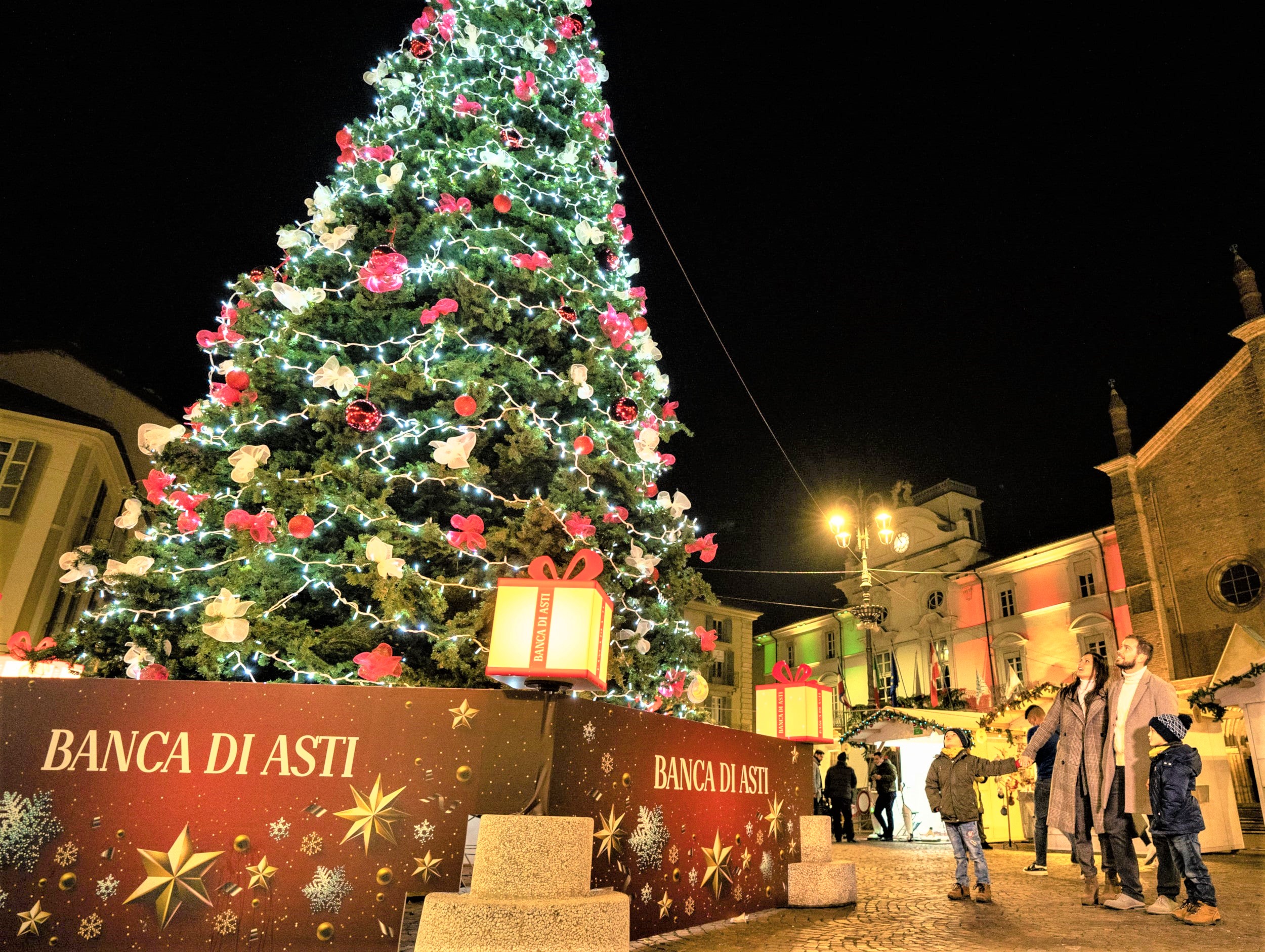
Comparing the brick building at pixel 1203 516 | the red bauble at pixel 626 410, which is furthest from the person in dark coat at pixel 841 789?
the brick building at pixel 1203 516

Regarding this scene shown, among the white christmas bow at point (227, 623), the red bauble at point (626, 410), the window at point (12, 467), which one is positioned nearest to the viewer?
the white christmas bow at point (227, 623)

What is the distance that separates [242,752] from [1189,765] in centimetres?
681

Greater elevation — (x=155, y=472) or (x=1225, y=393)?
(x=1225, y=393)

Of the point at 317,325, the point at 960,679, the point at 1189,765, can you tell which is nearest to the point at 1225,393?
the point at 960,679

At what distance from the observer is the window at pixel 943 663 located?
33.8m

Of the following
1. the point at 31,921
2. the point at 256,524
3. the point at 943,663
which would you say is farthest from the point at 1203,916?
the point at 943,663

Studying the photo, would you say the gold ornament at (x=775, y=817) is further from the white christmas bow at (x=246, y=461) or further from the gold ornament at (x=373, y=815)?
the white christmas bow at (x=246, y=461)

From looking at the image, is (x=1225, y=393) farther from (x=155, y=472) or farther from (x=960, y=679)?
(x=155, y=472)

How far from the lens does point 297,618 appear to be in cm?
652

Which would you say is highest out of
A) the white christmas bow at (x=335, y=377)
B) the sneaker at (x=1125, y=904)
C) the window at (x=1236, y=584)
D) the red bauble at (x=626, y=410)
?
the window at (x=1236, y=584)

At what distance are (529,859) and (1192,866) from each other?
5172 millimetres

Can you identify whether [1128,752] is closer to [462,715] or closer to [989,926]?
[989,926]

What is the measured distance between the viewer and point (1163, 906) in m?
6.17

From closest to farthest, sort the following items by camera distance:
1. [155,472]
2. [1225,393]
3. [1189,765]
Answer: [1189,765] → [155,472] → [1225,393]
